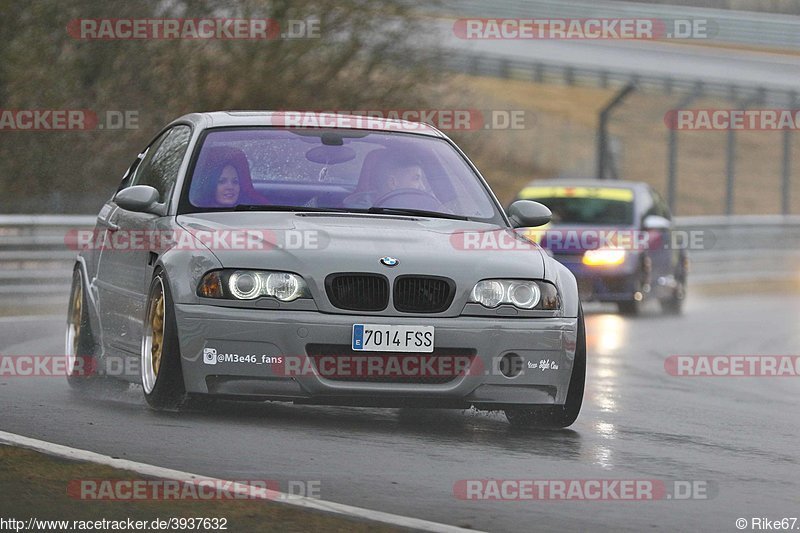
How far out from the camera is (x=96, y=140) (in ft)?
93.5

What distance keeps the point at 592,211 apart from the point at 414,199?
13.9 metres

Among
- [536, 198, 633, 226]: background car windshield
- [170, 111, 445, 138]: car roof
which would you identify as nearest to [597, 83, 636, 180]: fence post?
[536, 198, 633, 226]: background car windshield

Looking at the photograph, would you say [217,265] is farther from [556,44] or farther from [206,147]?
[556,44]

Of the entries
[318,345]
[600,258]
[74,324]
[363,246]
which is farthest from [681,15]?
[318,345]

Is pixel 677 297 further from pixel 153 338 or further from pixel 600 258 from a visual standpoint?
pixel 153 338

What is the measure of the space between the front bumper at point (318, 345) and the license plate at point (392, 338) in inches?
1.2

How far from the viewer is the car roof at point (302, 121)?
10.2 meters

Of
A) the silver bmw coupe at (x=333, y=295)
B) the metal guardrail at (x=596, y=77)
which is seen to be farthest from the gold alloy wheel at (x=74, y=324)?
the metal guardrail at (x=596, y=77)

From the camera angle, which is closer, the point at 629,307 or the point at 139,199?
the point at 139,199

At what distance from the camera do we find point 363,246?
8867mm

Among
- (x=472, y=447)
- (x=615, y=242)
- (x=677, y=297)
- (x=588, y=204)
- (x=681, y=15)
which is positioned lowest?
(x=677, y=297)

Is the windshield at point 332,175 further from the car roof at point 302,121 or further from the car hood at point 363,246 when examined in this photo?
the car hood at point 363,246

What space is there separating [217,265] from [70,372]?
2518 mm

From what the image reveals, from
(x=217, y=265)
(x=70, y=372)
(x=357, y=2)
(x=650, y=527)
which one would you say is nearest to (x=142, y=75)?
(x=357, y=2)
